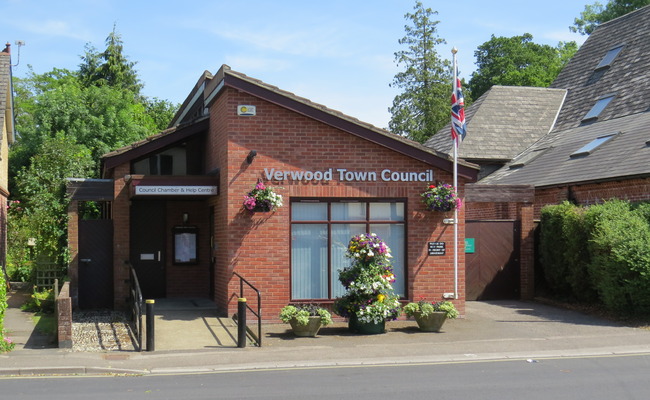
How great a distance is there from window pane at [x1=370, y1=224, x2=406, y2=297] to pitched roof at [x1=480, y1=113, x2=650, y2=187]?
22.0 feet

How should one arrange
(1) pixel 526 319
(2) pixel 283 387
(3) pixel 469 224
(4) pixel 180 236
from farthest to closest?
1. (3) pixel 469 224
2. (4) pixel 180 236
3. (1) pixel 526 319
4. (2) pixel 283 387

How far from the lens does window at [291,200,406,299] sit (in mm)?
15445

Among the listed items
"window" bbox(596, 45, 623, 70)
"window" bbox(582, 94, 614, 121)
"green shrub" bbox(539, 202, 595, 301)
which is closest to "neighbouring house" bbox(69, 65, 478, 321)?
"green shrub" bbox(539, 202, 595, 301)

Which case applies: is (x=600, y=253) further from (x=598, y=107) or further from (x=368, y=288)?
(x=598, y=107)

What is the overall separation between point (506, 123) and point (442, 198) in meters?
14.6

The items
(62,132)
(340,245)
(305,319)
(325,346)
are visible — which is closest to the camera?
(325,346)

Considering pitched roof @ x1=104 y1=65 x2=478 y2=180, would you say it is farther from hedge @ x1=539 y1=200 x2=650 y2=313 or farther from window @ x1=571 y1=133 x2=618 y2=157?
window @ x1=571 y1=133 x2=618 y2=157

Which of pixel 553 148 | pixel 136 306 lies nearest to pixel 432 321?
pixel 136 306

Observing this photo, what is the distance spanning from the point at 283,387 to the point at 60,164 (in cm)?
1905

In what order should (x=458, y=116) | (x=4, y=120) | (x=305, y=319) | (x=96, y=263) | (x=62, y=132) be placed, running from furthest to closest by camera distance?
(x=62, y=132) → (x=4, y=120) → (x=96, y=263) → (x=458, y=116) → (x=305, y=319)

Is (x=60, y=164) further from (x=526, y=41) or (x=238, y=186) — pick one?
(x=526, y=41)

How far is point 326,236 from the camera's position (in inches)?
613

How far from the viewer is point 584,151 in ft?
73.6

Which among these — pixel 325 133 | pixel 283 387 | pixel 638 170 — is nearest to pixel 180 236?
pixel 325 133
